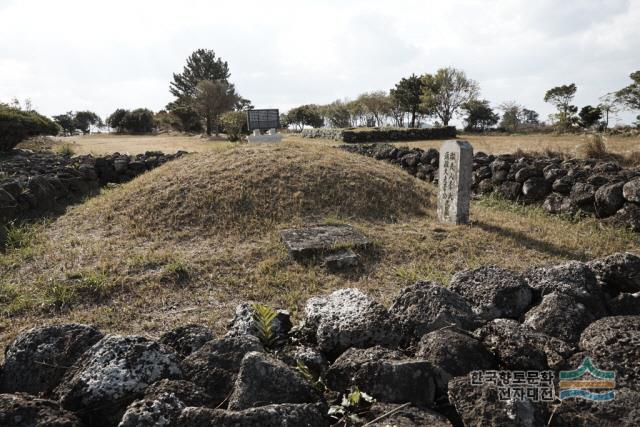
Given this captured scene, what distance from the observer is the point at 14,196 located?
352 inches

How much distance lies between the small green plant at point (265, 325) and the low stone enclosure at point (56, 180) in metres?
7.29

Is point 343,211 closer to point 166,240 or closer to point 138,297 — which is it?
point 166,240

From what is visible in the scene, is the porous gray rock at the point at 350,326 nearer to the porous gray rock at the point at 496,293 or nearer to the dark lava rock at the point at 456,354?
the dark lava rock at the point at 456,354

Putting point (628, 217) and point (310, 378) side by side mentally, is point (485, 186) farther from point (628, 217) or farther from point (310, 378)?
point (310, 378)

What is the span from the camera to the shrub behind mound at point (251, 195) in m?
7.89

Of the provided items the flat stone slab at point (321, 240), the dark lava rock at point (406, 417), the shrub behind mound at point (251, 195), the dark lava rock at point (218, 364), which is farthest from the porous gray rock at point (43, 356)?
the shrub behind mound at point (251, 195)

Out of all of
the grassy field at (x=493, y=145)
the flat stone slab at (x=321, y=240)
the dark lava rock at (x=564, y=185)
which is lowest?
the flat stone slab at (x=321, y=240)

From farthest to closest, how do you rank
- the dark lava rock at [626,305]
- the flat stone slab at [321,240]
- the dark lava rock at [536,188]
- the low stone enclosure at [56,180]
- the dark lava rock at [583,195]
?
the dark lava rock at [536,188]
the low stone enclosure at [56,180]
the dark lava rock at [583,195]
the flat stone slab at [321,240]
the dark lava rock at [626,305]

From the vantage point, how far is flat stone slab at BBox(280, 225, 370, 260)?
6.37 m

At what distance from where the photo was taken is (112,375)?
7.45ft

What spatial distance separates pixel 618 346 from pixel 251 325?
90.2 inches

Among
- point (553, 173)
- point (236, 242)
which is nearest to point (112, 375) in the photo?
point (236, 242)

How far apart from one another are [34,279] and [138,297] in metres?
1.64

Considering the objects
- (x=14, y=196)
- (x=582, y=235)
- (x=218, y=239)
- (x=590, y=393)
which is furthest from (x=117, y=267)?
(x=582, y=235)
